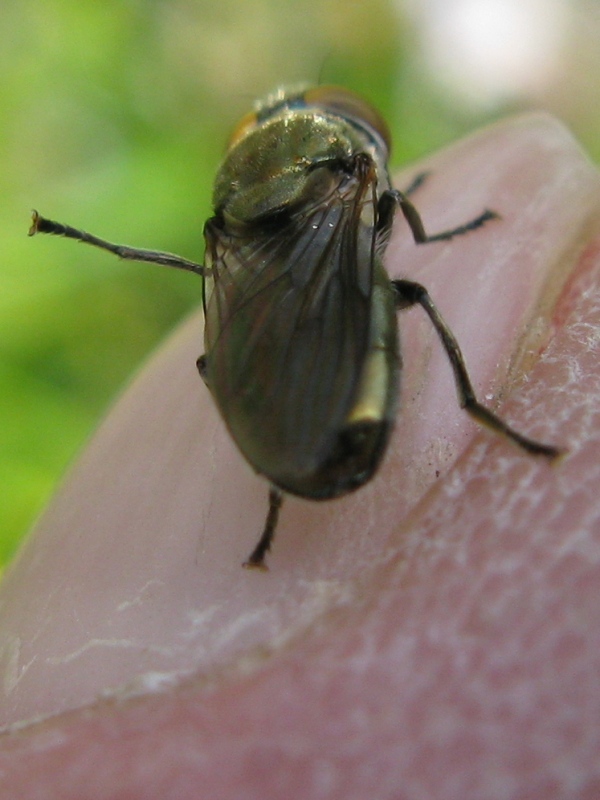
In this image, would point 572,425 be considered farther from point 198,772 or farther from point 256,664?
point 198,772

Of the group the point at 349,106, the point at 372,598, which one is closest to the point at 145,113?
the point at 349,106

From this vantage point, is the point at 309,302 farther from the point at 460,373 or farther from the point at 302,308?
the point at 460,373

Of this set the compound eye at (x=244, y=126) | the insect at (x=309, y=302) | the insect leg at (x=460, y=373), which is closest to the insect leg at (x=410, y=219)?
the insect at (x=309, y=302)

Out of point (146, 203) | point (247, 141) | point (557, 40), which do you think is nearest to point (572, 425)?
point (247, 141)

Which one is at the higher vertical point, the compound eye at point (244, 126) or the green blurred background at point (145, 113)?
the compound eye at point (244, 126)

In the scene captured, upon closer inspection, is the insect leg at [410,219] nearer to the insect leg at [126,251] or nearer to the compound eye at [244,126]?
the insect leg at [126,251]

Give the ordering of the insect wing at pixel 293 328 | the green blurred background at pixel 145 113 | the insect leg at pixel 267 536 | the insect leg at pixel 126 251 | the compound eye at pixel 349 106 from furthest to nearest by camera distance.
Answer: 1. the green blurred background at pixel 145 113
2. the compound eye at pixel 349 106
3. the insect leg at pixel 126 251
4. the insect leg at pixel 267 536
5. the insect wing at pixel 293 328
